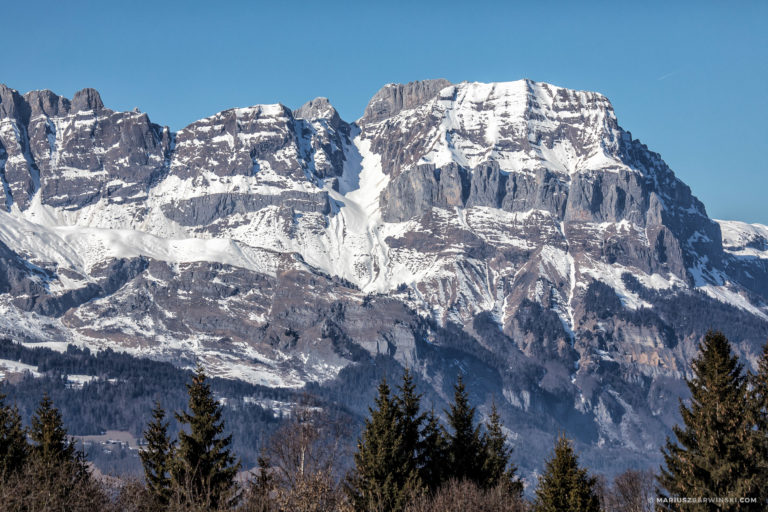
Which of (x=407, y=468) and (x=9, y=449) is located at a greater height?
(x=9, y=449)

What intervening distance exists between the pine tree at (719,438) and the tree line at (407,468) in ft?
0.27

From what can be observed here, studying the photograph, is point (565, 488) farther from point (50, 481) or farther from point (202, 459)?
point (50, 481)

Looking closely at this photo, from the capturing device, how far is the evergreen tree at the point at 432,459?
294 ft

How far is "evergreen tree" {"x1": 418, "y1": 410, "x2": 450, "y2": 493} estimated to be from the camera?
294 feet

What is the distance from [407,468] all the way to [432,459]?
8.79 metres

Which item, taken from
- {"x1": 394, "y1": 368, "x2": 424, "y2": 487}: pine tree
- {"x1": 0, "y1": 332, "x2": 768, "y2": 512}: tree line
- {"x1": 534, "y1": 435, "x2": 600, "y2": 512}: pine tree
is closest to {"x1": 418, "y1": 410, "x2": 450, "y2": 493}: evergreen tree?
{"x1": 0, "y1": 332, "x2": 768, "y2": 512}: tree line

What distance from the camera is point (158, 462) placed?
299 feet

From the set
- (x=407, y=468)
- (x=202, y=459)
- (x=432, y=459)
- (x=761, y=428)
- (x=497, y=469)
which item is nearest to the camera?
(x=761, y=428)

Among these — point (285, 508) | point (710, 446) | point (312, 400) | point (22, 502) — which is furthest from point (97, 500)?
point (710, 446)

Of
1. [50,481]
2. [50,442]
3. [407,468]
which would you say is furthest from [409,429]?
[50,442]

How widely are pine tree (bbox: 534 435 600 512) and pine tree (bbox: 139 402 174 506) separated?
28.9 metres

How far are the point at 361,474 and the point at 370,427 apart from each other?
3606 mm

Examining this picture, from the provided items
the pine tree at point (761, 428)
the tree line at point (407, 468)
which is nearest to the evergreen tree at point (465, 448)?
the tree line at point (407, 468)

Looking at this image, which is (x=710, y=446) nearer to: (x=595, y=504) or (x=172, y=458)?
(x=595, y=504)
